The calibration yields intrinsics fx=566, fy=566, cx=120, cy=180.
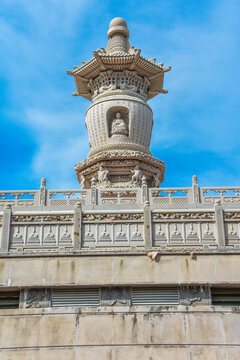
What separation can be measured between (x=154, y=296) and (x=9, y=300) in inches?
155

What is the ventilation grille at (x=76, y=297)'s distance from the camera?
600 inches

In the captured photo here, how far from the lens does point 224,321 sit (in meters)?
13.9

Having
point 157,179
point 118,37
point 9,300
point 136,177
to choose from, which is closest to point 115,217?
point 9,300

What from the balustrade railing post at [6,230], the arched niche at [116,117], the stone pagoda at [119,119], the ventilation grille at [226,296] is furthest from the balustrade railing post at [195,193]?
the arched niche at [116,117]

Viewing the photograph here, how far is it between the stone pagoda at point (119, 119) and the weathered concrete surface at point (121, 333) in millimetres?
16274

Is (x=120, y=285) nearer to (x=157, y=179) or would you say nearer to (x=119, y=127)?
(x=157, y=179)

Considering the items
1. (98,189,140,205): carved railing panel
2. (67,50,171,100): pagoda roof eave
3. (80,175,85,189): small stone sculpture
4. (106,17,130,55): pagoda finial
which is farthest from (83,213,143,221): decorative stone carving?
(106,17,130,55): pagoda finial

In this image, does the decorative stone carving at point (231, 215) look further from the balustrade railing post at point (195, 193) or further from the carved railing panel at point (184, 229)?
the balustrade railing post at point (195, 193)

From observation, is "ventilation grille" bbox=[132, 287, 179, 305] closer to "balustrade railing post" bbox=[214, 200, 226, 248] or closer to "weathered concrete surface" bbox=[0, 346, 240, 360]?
"weathered concrete surface" bbox=[0, 346, 240, 360]

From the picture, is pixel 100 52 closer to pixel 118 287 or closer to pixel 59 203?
pixel 59 203

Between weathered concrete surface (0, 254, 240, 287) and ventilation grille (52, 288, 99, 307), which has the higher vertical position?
weathered concrete surface (0, 254, 240, 287)

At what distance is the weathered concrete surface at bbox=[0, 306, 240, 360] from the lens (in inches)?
537

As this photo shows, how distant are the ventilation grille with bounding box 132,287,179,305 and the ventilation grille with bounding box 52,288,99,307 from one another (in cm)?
108

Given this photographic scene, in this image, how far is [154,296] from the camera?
15.3 meters
